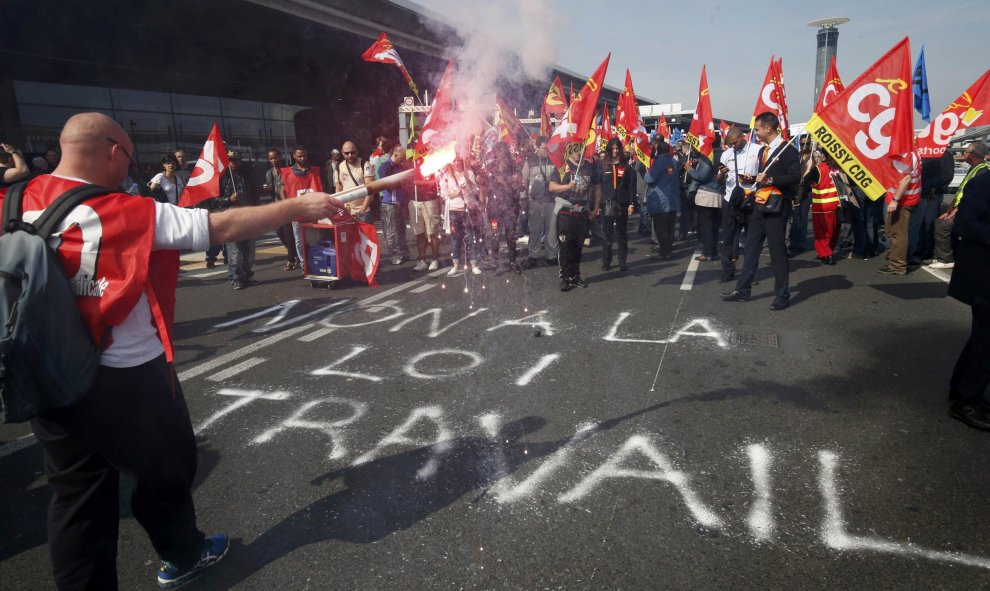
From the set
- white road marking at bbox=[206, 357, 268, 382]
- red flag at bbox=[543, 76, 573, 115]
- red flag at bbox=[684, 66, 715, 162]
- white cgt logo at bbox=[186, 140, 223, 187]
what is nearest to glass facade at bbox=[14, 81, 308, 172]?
white cgt logo at bbox=[186, 140, 223, 187]

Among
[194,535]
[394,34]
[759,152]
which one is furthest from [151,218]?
[394,34]

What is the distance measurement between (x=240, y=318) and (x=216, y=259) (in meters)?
4.52

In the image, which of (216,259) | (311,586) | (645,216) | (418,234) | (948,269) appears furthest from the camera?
(645,216)

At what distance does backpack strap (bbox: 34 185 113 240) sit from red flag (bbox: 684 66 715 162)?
1022 cm

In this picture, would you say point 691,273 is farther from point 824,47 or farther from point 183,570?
point 824,47

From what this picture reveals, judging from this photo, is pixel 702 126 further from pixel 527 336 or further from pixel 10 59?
pixel 10 59

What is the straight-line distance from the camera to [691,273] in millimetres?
8438

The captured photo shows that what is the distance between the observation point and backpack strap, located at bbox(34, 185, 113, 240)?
190 centimetres

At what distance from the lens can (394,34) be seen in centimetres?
1538

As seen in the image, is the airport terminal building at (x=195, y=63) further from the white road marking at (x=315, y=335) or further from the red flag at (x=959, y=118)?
the red flag at (x=959, y=118)

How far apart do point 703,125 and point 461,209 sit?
5232mm

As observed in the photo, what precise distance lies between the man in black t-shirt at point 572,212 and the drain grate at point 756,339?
101 inches

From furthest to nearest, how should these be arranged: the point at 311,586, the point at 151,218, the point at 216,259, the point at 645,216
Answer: the point at 645,216 → the point at 216,259 → the point at 311,586 → the point at 151,218

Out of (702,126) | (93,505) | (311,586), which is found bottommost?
(311,586)
